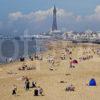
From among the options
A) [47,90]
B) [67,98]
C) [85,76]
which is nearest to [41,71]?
[85,76]

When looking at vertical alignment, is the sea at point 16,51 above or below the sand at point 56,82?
above

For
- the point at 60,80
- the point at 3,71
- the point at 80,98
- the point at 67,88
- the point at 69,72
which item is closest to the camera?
the point at 80,98

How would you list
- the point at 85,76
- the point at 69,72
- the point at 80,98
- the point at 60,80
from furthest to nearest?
1. the point at 69,72
2. the point at 85,76
3. the point at 60,80
4. the point at 80,98

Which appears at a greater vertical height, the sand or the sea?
the sea

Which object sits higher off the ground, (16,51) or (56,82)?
(16,51)

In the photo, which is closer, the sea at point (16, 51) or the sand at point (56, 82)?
the sand at point (56, 82)

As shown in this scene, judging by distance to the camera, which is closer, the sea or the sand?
the sand

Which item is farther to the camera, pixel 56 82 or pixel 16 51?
pixel 16 51

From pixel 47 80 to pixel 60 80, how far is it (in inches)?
44.7

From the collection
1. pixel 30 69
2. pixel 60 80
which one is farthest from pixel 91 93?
pixel 30 69

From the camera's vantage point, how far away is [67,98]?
23.5 meters

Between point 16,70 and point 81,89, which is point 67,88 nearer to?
point 81,89

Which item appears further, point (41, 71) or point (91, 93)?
point (41, 71)

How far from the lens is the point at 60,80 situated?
1218 inches
